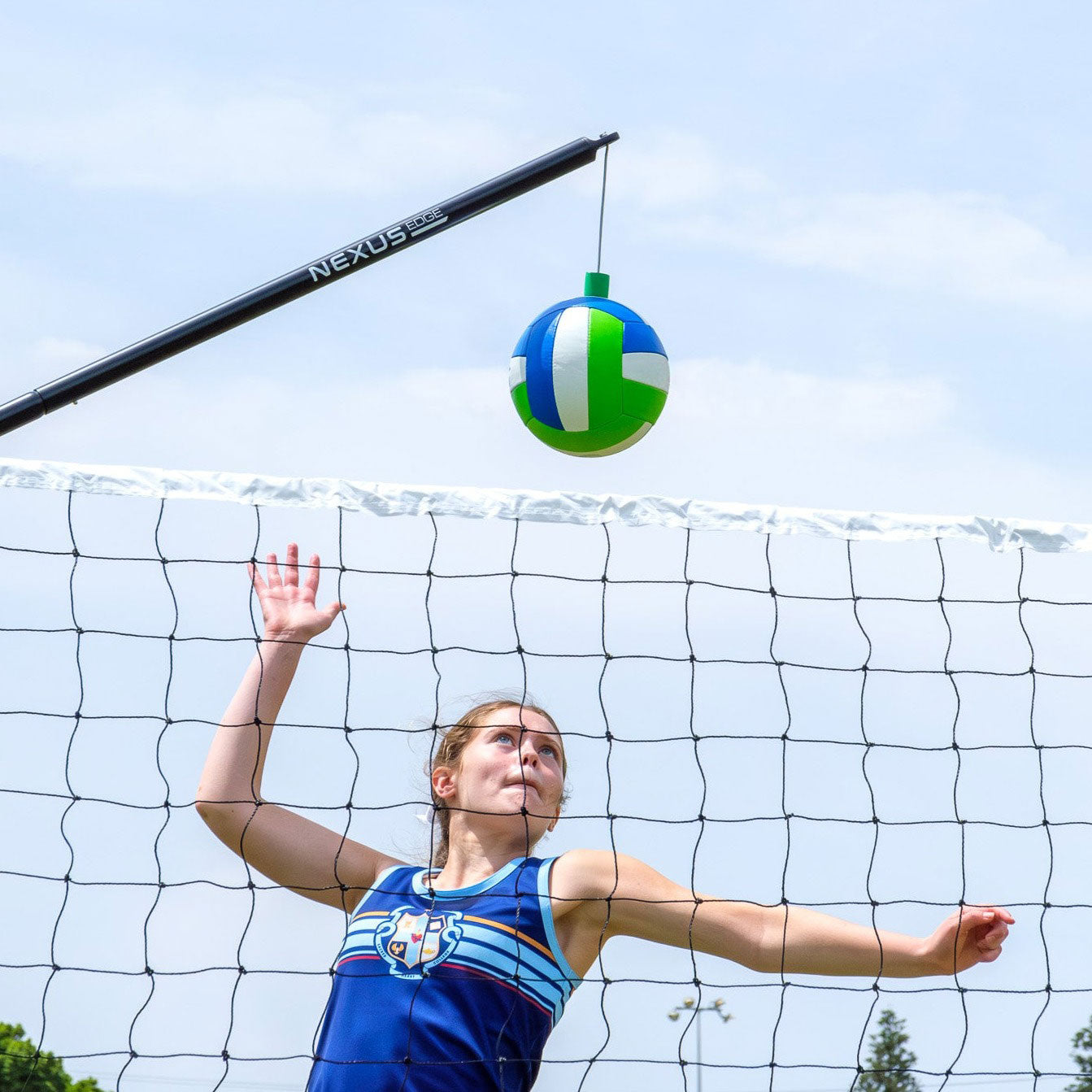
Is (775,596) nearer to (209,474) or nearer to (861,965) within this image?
(861,965)

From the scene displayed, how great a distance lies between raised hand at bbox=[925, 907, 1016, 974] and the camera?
340cm

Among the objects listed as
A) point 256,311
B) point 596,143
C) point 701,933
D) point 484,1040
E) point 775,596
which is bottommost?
point 484,1040

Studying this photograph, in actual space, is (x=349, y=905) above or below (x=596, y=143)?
below

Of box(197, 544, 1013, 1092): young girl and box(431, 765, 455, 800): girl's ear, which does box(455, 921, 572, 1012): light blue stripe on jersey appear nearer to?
box(197, 544, 1013, 1092): young girl

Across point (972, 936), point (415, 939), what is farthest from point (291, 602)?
point (972, 936)

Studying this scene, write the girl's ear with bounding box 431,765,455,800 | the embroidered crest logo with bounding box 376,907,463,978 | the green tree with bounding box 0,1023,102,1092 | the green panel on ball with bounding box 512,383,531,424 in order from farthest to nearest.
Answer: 1. the green tree with bounding box 0,1023,102,1092
2. the green panel on ball with bounding box 512,383,531,424
3. the girl's ear with bounding box 431,765,455,800
4. the embroidered crest logo with bounding box 376,907,463,978

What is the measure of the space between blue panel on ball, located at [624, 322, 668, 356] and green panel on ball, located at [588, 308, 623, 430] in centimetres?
2

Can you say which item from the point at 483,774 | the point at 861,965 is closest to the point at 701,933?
the point at 861,965

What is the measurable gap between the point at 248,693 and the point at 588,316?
65.1 inches

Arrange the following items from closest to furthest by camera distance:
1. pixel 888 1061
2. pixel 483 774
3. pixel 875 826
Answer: pixel 483 774 → pixel 875 826 → pixel 888 1061

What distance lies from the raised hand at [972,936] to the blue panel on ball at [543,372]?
210 cm

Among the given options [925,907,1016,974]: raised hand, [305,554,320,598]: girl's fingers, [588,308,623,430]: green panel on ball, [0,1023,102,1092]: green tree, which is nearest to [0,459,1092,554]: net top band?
[305,554,320,598]: girl's fingers

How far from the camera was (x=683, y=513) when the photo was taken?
14.4ft

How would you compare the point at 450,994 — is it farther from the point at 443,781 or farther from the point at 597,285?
the point at 597,285
